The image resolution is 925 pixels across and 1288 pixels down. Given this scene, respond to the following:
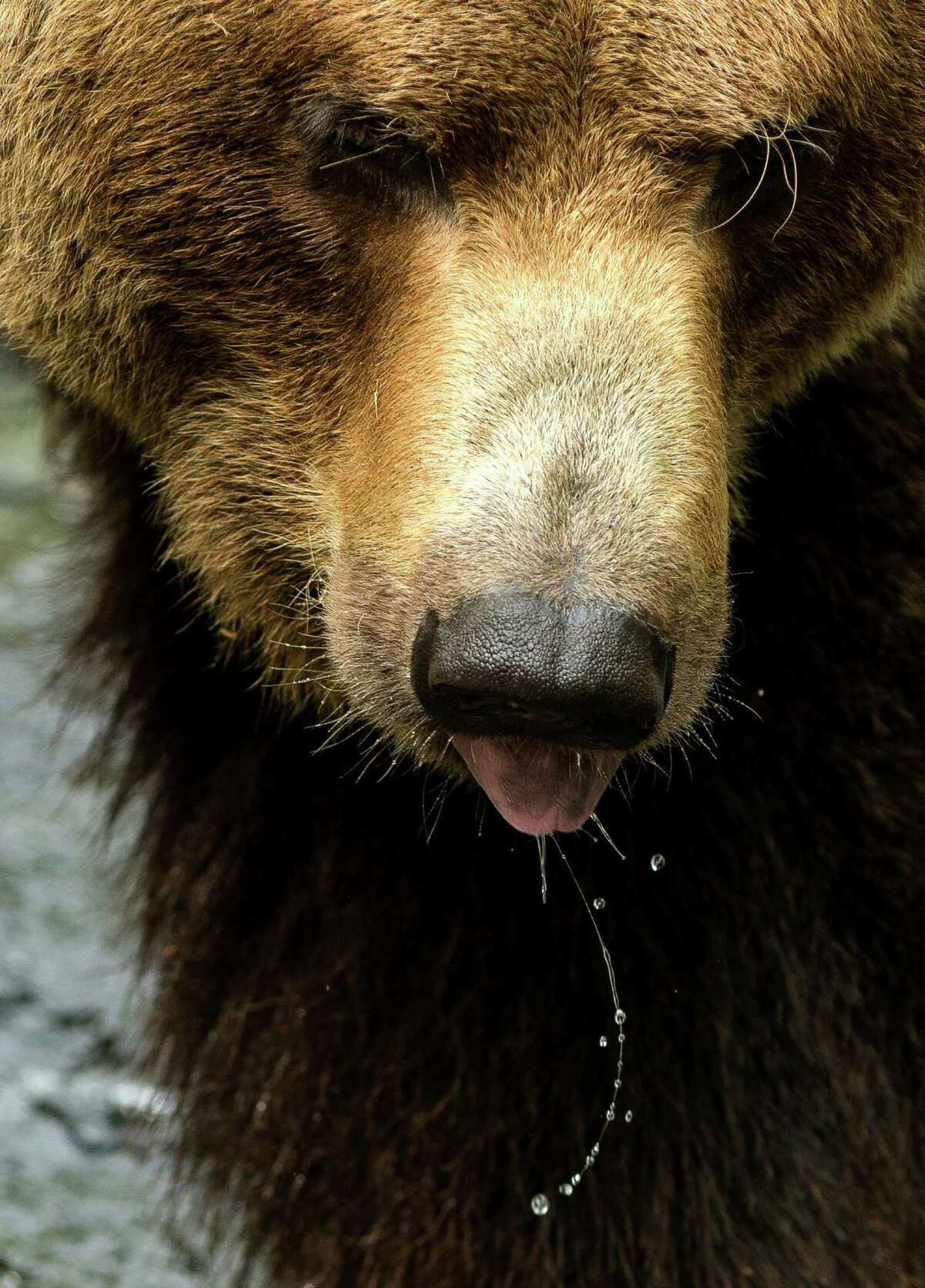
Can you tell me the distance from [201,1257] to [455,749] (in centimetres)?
257

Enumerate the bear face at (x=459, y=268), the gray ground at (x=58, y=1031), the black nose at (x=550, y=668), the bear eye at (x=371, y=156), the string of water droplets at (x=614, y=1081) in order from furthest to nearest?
the gray ground at (x=58, y=1031)
the string of water droplets at (x=614, y=1081)
the bear eye at (x=371, y=156)
the bear face at (x=459, y=268)
the black nose at (x=550, y=668)

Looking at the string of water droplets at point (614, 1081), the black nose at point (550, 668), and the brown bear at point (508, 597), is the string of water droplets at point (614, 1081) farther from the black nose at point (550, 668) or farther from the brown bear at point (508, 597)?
the black nose at point (550, 668)

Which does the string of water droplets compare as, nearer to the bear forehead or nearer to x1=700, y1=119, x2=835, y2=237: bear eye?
x1=700, y1=119, x2=835, y2=237: bear eye

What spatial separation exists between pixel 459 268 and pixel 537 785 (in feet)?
2.41

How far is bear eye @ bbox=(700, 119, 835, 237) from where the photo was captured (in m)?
2.87

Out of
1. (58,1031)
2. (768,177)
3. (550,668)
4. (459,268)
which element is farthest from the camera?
(58,1031)

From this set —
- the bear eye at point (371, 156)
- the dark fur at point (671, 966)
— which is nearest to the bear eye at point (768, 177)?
the bear eye at point (371, 156)

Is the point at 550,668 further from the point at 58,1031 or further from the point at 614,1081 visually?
the point at 58,1031

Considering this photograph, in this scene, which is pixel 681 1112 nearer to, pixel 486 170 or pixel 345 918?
pixel 345 918

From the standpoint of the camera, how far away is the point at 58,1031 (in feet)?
19.9

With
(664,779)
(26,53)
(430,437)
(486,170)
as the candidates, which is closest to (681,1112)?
(664,779)

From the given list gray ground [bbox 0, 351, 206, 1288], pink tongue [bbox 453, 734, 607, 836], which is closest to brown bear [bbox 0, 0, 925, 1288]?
pink tongue [bbox 453, 734, 607, 836]

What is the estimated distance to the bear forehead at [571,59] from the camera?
269 cm

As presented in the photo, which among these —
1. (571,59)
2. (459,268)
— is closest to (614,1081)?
(459,268)
